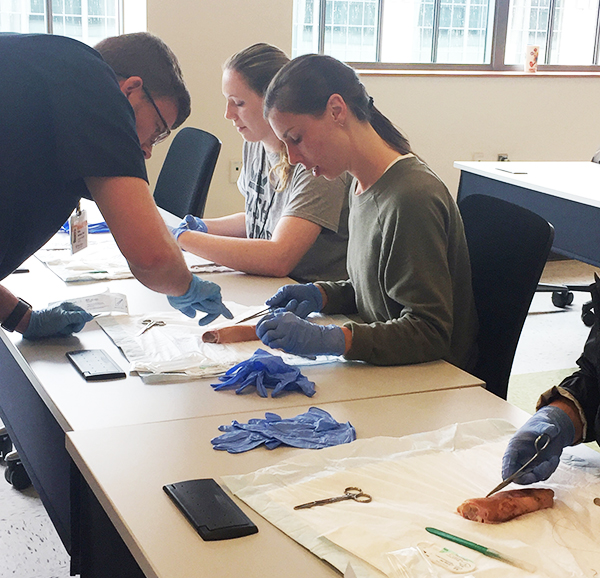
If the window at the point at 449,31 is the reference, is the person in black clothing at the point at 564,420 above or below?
below

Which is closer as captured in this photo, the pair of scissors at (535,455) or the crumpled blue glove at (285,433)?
the pair of scissors at (535,455)

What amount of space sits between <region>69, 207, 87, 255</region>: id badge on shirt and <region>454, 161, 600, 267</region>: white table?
178 cm

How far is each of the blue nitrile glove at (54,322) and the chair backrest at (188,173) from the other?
122 centimetres

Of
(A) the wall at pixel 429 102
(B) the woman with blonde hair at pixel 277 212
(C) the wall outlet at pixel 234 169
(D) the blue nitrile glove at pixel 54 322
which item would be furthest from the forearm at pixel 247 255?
(C) the wall outlet at pixel 234 169

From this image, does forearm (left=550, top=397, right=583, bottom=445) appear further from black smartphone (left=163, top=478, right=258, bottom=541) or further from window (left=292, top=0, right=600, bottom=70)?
window (left=292, top=0, right=600, bottom=70)

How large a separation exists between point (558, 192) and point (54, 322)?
6.87 ft

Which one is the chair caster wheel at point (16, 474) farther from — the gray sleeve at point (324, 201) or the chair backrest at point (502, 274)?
the chair backrest at point (502, 274)

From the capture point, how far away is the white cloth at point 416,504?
798mm

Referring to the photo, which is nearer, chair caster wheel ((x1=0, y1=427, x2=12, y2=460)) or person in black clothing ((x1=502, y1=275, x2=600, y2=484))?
person in black clothing ((x1=502, y1=275, x2=600, y2=484))

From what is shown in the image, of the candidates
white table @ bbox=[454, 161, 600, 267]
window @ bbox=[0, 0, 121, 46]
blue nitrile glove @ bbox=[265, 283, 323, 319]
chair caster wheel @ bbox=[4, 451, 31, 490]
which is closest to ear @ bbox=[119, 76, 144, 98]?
blue nitrile glove @ bbox=[265, 283, 323, 319]

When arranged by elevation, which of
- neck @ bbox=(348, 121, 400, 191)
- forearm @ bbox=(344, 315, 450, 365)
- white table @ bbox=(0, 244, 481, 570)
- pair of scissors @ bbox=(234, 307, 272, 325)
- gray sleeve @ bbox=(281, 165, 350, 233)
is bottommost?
white table @ bbox=(0, 244, 481, 570)

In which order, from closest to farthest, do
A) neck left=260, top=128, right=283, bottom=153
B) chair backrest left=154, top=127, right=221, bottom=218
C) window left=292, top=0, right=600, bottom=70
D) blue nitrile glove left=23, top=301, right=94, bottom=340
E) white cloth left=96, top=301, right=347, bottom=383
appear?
1. white cloth left=96, top=301, right=347, bottom=383
2. blue nitrile glove left=23, top=301, right=94, bottom=340
3. neck left=260, top=128, right=283, bottom=153
4. chair backrest left=154, top=127, right=221, bottom=218
5. window left=292, top=0, right=600, bottom=70

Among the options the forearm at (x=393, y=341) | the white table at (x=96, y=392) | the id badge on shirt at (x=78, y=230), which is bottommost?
the white table at (x=96, y=392)

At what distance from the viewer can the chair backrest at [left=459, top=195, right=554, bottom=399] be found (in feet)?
4.91
